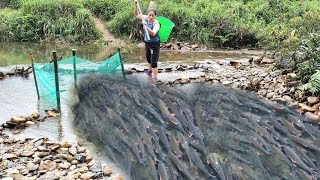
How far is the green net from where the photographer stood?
293 inches

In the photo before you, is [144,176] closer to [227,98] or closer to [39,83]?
[227,98]

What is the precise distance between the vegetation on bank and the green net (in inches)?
293

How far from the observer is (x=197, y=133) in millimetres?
5309

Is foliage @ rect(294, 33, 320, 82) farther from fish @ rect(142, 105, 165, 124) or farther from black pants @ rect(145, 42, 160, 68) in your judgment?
fish @ rect(142, 105, 165, 124)

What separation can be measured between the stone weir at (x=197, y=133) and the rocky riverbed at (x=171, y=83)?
1.50ft

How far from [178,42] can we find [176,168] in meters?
11.1

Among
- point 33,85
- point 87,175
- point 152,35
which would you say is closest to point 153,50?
point 152,35

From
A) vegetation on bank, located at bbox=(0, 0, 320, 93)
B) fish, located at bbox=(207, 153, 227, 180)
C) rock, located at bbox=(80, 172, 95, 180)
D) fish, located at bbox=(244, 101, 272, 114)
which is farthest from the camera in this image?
vegetation on bank, located at bbox=(0, 0, 320, 93)

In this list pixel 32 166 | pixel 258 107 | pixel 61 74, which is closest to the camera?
pixel 32 166

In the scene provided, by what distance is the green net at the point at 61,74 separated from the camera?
745cm

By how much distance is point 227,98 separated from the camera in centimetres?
663

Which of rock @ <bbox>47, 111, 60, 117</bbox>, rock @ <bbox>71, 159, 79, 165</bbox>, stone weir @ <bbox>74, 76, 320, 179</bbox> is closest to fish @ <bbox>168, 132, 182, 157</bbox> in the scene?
stone weir @ <bbox>74, 76, 320, 179</bbox>

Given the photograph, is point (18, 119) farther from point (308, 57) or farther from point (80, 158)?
point (308, 57)

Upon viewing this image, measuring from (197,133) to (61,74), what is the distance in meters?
3.48
